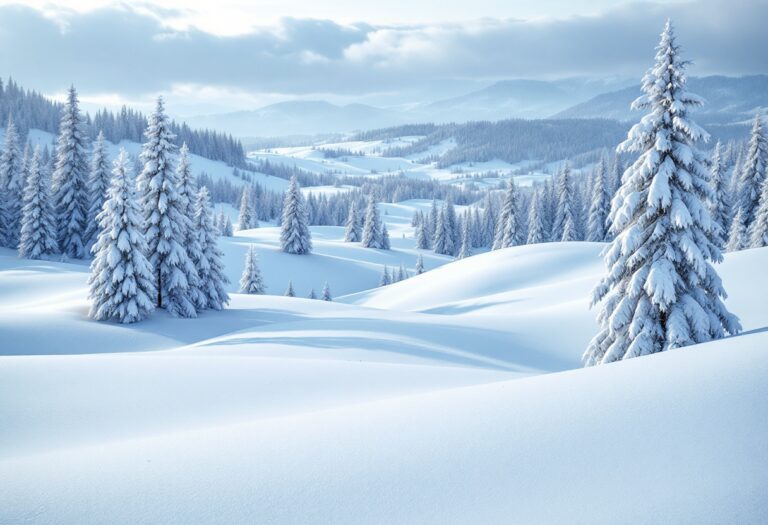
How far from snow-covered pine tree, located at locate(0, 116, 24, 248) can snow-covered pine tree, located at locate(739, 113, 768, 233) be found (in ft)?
231

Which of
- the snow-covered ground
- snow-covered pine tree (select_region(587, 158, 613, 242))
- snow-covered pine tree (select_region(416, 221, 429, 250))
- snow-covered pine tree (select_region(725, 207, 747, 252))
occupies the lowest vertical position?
the snow-covered ground

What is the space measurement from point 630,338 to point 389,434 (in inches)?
372

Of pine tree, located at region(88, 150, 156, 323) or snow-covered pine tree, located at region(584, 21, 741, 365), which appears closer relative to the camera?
snow-covered pine tree, located at region(584, 21, 741, 365)

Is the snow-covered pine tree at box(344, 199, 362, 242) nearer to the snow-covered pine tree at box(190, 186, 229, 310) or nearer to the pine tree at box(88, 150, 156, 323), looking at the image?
the snow-covered pine tree at box(190, 186, 229, 310)

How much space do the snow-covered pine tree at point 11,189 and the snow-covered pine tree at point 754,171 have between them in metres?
70.3

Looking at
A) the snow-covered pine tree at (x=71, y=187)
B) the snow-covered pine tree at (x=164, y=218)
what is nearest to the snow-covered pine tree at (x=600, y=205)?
the snow-covered pine tree at (x=164, y=218)

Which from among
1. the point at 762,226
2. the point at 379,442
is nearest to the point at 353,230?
the point at 762,226

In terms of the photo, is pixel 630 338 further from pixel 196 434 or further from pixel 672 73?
pixel 196 434

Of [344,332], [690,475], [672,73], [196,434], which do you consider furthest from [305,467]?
[344,332]

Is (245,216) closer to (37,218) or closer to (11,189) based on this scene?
(11,189)

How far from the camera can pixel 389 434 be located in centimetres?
530

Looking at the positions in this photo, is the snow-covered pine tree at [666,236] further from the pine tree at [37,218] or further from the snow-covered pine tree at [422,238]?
the snow-covered pine tree at [422,238]

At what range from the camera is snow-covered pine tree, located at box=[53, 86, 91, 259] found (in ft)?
145

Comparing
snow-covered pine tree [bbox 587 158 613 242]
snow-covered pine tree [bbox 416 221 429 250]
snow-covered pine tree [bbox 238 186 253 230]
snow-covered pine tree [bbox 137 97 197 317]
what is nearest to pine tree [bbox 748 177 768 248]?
snow-covered pine tree [bbox 587 158 613 242]
